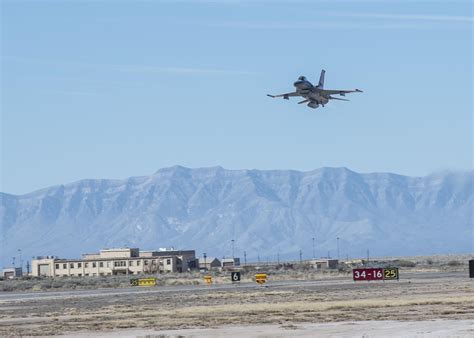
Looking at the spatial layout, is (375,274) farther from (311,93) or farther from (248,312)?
(248,312)

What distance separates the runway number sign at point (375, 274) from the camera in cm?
12262

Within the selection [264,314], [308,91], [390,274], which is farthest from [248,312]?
[390,274]

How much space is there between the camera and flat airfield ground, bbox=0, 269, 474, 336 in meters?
59.5

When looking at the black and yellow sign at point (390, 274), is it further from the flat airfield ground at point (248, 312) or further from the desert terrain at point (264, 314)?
the desert terrain at point (264, 314)

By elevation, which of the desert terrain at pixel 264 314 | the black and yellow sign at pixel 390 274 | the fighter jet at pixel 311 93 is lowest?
the desert terrain at pixel 264 314

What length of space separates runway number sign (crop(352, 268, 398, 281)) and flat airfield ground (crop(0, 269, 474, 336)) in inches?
1013

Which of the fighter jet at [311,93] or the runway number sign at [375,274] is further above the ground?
the fighter jet at [311,93]

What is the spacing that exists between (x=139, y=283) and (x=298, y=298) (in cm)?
6710

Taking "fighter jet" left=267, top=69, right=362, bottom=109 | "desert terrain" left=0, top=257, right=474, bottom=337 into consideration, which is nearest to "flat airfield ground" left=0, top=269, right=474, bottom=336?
"desert terrain" left=0, top=257, right=474, bottom=337

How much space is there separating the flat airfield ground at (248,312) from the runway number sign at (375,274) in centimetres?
2574

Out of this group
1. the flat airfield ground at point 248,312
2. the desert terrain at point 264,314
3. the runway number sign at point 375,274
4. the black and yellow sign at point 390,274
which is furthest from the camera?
the black and yellow sign at point 390,274

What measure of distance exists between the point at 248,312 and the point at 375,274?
5414 cm

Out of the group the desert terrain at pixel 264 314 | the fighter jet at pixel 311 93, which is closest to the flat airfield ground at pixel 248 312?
the desert terrain at pixel 264 314

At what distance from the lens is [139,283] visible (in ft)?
497
